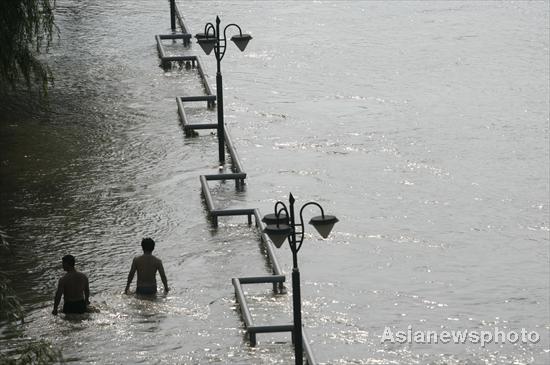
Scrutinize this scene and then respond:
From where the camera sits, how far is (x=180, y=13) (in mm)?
41312

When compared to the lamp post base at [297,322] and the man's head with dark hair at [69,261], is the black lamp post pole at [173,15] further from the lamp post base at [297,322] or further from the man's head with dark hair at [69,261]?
the lamp post base at [297,322]

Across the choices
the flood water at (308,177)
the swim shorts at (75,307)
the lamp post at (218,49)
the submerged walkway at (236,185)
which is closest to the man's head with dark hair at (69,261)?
the swim shorts at (75,307)

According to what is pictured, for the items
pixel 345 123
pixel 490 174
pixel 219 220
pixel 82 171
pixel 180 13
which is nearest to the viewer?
pixel 219 220

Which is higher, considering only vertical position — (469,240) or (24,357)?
(24,357)

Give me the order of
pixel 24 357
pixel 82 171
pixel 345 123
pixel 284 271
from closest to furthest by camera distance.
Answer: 1. pixel 24 357
2. pixel 284 271
3. pixel 82 171
4. pixel 345 123

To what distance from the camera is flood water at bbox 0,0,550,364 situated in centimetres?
2212

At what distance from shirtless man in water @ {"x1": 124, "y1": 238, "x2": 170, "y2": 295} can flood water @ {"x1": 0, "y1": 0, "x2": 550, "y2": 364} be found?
0.86ft

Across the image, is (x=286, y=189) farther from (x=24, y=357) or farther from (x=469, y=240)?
(x=24, y=357)

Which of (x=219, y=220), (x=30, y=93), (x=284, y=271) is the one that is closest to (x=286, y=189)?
(x=219, y=220)

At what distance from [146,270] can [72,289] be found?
1.37 m

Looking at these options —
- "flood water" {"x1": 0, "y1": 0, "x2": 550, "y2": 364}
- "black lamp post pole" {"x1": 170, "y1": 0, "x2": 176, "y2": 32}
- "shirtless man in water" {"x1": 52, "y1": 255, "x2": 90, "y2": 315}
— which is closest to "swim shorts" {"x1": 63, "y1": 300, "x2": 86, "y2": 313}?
"shirtless man in water" {"x1": 52, "y1": 255, "x2": 90, "y2": 315}

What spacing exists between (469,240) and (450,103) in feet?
29.5

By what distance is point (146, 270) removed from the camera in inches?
874

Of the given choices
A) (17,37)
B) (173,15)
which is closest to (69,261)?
(17,37)
